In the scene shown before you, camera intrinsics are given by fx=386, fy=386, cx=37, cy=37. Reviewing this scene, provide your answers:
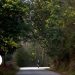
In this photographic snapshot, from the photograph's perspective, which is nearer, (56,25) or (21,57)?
(56,25)

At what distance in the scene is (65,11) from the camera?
35656 mm

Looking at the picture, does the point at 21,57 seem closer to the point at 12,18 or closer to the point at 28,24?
the point at 28,24

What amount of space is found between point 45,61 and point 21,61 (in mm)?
16550

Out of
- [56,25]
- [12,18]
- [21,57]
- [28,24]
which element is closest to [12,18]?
[12,18]

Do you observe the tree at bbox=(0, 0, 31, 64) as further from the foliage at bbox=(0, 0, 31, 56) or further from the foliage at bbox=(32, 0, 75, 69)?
the foliage at bbox=(32, 0, 75, 69)

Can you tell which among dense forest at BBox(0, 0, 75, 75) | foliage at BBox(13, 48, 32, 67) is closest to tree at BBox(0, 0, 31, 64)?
dense forest at BBox(0, 0, 75, 75)

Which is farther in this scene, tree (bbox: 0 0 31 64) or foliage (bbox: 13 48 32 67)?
foliage (bbox: 13 48 32 67)

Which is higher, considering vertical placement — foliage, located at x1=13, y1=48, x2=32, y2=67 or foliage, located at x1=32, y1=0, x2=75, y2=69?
foliage, located at x1=32, y1=0, x2=75, y2=69

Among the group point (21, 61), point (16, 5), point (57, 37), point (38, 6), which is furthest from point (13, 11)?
point (21, 61)

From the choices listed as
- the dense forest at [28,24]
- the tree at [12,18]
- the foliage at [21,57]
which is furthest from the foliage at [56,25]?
the foliage at [21,57]

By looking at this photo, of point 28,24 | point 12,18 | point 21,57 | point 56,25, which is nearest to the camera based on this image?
point 12,18

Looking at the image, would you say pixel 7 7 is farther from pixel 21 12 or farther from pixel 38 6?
pixel 38 6

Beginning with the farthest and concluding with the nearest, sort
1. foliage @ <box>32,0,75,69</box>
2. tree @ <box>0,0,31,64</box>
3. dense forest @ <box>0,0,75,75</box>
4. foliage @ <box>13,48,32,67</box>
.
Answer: foliage @ <box>13,48,32,67</box> < foliage @ <box>32,0,75,69</box> < dense forest @ <box>0,0,75,75</box> < tree @ <box>0,0,31,64</box>

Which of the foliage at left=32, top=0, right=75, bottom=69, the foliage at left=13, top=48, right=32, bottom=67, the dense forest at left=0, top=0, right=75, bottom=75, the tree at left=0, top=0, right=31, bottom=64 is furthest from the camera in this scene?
the foliage at left=13, top=48, right=32, bottom=67
